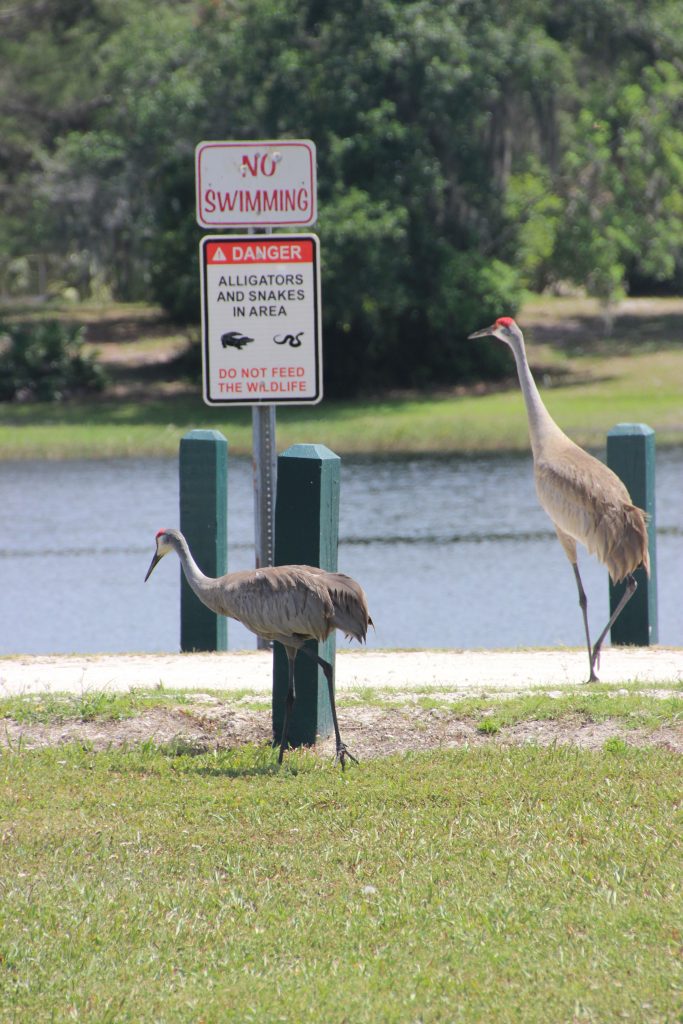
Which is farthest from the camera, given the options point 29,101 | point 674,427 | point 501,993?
point 29,101

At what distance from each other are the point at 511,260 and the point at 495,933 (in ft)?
109

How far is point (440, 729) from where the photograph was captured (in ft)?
25.6

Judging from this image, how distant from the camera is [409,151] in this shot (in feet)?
113

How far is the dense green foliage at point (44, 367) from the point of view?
35875mm

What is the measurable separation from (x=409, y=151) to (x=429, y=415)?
6300 mm

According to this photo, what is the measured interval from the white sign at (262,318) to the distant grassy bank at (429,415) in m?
18.5

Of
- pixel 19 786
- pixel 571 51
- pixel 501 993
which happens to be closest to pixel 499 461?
pixel 571 51

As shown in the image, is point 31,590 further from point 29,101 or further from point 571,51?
point 29,101

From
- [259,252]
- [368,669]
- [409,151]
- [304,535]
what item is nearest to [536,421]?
[368,669]

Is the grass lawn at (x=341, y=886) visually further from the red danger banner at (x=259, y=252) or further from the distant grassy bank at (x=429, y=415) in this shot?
the distant grassy bank at (x=429, y=415)

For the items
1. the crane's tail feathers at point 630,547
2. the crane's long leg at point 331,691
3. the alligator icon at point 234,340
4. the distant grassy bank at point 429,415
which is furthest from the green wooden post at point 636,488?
the distant grassy bank at point 429,415

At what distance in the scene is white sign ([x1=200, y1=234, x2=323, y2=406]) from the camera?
9594 millimetres

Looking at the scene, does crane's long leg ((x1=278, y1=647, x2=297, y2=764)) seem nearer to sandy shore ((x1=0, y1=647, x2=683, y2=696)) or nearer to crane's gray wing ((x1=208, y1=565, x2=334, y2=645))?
crane's gray wing ((x1=208, y1=565, x2=334, y2=645))

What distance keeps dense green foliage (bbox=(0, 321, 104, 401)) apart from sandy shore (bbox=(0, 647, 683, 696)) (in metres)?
26.4
